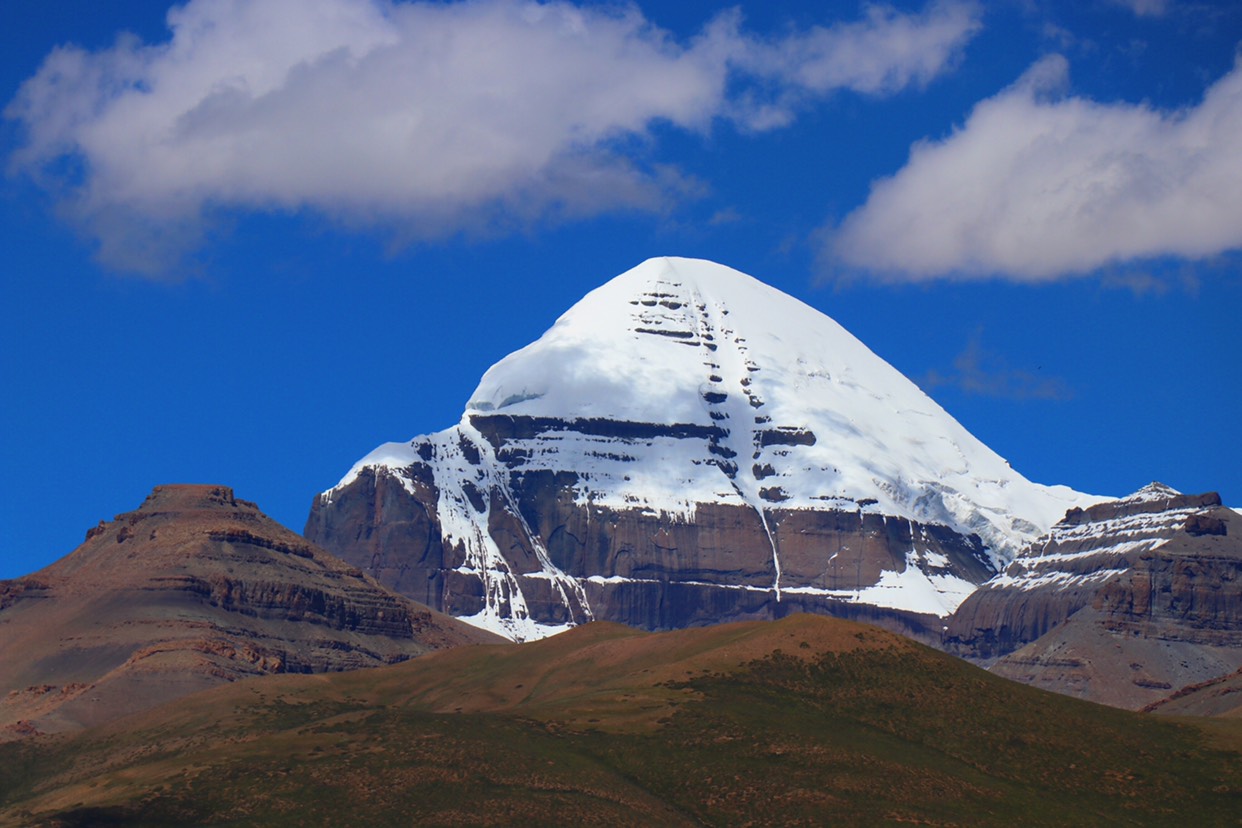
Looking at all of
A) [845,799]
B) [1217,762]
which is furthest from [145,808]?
[1217,762]

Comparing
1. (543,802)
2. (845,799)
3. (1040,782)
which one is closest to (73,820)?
(543,802)

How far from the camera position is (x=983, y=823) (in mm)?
177375

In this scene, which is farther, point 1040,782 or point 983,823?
point 1040,782

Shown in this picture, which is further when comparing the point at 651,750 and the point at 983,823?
the point at 651,750

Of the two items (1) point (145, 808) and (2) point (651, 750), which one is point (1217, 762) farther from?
(1) point (145, 808)

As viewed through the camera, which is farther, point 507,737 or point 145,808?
point 507,737

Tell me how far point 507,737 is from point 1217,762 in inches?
2443

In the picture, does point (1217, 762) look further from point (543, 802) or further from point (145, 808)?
point (145, 808)

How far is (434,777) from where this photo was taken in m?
187

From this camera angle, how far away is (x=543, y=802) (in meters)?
181

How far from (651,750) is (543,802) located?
1868cm

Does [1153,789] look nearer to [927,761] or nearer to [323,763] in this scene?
[927,761]

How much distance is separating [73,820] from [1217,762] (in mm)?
97105

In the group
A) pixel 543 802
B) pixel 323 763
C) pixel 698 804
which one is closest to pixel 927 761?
pixel 698 804
